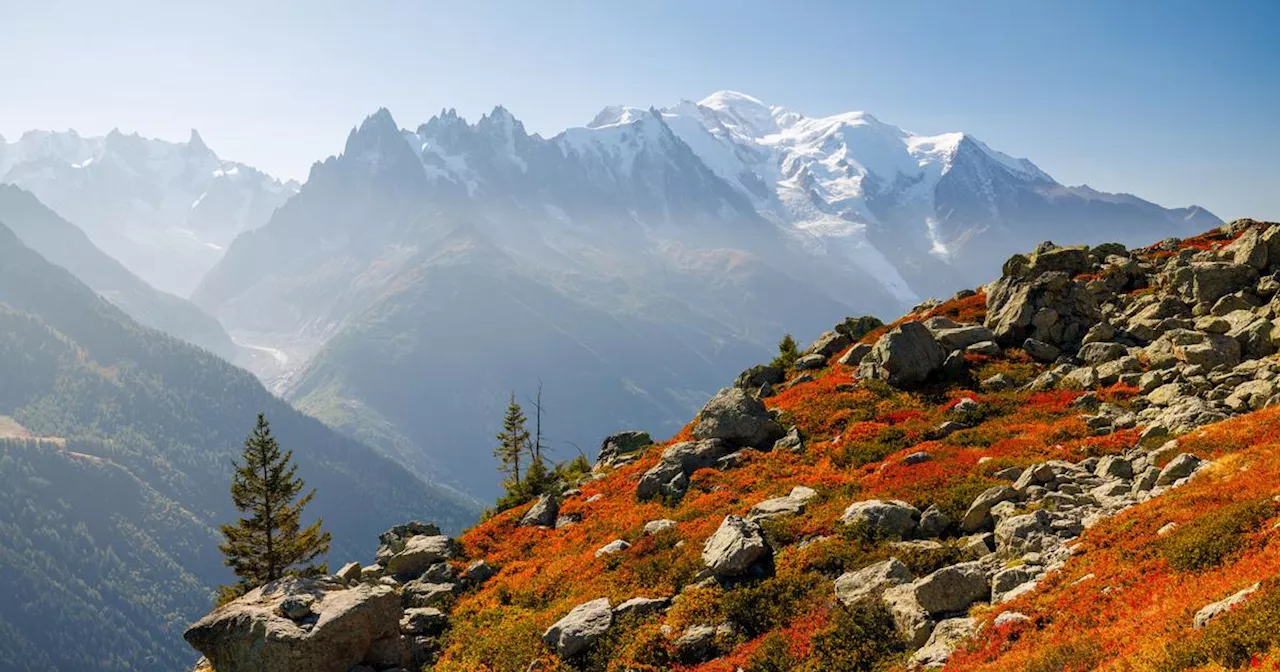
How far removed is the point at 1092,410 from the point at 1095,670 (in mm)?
23909

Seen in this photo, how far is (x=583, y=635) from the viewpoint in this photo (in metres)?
23.9

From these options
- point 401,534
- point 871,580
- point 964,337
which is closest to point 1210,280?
point 964,337

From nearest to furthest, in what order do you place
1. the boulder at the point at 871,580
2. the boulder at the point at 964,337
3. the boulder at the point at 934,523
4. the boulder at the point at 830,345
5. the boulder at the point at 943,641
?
1. the boulder at the point at 943,641
2. the boulder at the point at 871,580
3. the boulder at the point at 934,523
4. the boulder at the point at 964,337
5. the boulder at the point at 830,345

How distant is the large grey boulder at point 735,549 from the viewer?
80.3ft

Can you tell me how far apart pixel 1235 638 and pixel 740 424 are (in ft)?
99.9

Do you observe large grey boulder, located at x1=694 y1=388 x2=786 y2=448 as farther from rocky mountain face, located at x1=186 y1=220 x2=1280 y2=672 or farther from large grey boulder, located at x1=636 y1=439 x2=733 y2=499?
large grey boulder, located at x1=636 y1=439 x2=733 y2=499

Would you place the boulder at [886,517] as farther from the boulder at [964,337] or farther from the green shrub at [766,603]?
the boulder at [964,337]

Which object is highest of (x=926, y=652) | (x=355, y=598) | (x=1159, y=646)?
(x=355, y=598)

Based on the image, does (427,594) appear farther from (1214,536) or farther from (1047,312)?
(1047,312)

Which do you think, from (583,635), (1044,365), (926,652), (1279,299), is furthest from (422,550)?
(1279,299)

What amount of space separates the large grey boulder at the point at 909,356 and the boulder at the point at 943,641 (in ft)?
88.1

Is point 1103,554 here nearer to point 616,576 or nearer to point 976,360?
point 616,576

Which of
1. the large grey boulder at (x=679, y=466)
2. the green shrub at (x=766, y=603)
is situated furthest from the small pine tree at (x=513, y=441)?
the green shrub at (x=766, y=603)

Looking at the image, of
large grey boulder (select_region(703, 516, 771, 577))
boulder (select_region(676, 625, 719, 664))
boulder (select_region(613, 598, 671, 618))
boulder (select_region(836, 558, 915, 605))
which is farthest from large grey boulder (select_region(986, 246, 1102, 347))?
boulder (select_region(676, 625, 719, 664))
